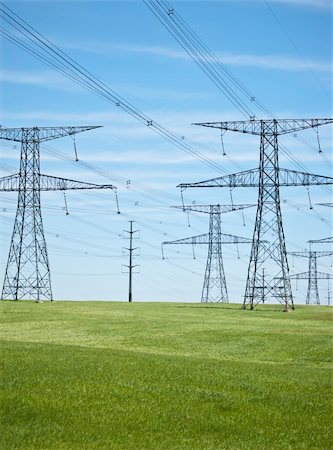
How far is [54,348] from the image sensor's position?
24391mm

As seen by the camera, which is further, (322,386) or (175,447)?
(322,386)

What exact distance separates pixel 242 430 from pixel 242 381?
174 inches

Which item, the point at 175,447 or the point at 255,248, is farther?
the point at 255,248

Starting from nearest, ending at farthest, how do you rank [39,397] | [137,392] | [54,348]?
[39,397], [137,392], [54,348]

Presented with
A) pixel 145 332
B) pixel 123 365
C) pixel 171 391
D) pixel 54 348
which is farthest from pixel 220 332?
pixel 171 391

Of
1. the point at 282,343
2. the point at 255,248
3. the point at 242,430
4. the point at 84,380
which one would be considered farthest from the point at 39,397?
the point at 255,248

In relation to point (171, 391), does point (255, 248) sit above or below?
above

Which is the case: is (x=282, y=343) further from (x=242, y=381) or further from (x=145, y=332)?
(x=242, y=381)

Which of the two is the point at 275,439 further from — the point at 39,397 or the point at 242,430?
the point at 39,397

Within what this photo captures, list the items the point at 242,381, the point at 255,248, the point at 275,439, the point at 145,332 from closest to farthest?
1. the point at 275,439
2. the point at 242,381
3. the point at 145,332
4. the point at 255,248

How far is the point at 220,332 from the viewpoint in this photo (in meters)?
35.7

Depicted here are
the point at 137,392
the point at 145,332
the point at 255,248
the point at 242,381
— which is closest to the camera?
the point at 137,392

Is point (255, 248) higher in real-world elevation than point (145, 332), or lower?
higher

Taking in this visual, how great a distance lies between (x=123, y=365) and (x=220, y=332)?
51.3ft
